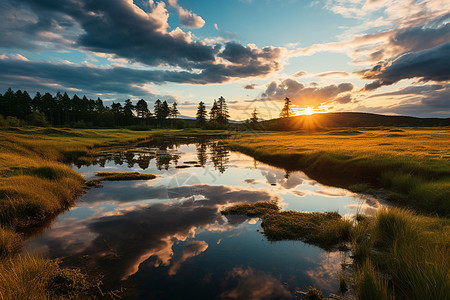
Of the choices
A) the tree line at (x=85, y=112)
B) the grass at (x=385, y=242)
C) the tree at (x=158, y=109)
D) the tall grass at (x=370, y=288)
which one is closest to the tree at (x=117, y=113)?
the tree line at (x=85, y=112)

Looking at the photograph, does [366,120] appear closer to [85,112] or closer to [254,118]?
[254,118]

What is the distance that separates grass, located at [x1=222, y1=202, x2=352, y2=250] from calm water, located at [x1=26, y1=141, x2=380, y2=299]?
1.86 feet

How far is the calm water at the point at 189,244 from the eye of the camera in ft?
24.5

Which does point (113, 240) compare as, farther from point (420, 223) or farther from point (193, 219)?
point (420, 223)

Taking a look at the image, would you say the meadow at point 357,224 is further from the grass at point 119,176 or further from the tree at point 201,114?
the tree at point 201,114

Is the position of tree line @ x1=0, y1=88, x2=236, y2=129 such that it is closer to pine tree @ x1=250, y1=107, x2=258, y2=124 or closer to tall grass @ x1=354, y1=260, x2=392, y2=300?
pine tree @ x1=250, y1=107, x2=258, y2=124

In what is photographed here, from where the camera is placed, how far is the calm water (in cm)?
746

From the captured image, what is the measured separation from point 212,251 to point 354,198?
12.1 metres

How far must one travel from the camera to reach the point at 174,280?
7.62 m

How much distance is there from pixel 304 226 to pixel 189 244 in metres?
5.96

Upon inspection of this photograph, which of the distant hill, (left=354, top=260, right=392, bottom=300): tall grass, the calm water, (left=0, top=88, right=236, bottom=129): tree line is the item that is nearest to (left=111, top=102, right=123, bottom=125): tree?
(left=0, top=88, right=236, bottom=129): tree line

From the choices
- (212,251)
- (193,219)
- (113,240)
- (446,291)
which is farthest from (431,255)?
(113,240)

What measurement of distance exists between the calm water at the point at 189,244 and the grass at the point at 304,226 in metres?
0.57

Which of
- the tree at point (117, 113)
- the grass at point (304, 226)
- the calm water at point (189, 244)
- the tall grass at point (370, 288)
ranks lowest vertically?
the calm water at point (189, 244)
